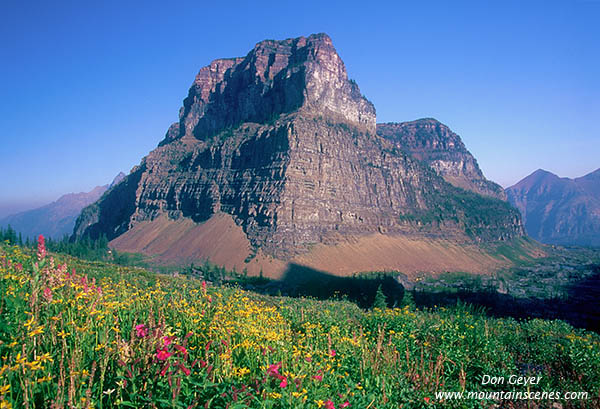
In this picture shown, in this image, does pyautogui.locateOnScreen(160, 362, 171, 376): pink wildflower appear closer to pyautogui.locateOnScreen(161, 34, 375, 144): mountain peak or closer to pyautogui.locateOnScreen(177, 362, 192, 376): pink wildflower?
pyautogui.locateOnScreen(177, 362, 192, 376): pink wildflower

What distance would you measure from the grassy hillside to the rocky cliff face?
349 ft

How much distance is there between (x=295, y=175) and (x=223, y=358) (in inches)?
4989

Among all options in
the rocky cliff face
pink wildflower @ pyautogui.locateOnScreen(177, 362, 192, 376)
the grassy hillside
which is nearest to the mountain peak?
the rocky cliff face

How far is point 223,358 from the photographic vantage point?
609cm

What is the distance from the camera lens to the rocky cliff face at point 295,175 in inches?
5143

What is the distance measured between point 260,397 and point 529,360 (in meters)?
8.44

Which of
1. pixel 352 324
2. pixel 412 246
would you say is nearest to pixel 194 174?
pixel 412 246

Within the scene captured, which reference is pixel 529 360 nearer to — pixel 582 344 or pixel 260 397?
pixel 582 344

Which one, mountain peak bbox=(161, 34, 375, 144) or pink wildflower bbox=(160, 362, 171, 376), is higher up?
mountain peak bbox=(161, 34, 375, 144)

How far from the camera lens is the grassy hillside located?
190 inches

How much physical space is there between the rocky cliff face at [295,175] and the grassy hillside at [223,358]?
10647 cm

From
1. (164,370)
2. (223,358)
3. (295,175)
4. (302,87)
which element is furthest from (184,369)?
(302,87)

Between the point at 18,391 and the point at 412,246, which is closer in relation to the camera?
the point at 18,391

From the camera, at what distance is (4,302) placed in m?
6.71
